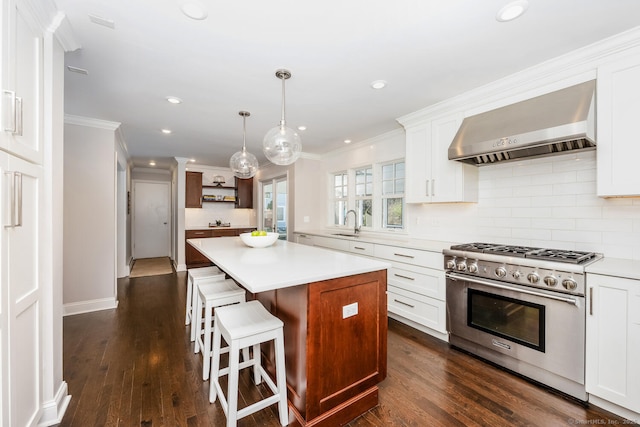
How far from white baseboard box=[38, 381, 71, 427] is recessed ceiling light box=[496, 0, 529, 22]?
3593 mm

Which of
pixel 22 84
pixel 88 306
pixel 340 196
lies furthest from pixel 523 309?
pixel 88 306

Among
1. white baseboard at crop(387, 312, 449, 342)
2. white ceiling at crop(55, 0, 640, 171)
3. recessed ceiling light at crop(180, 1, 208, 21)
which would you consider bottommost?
white baseboard at crop(387, 312, 449, 342)

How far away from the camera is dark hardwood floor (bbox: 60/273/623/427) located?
171cm

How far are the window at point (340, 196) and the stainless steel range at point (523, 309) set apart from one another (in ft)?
8.91

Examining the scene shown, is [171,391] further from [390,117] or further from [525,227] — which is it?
[390,117]

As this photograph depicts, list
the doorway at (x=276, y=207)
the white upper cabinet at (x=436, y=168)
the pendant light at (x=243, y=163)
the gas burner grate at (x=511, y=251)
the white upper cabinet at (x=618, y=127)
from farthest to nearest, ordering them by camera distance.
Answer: the doorway at (x=276, y=207)
the pendant light at (x=243, y=163)
the white upper cabinet at (x=436, y=168)
the gas burner grate at (x=511, y=251)
the white upper cabinet at (x=618, y=127)

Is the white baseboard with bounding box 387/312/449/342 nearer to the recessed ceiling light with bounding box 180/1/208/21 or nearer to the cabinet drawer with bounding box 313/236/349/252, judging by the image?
the cabinet drawer with bounding box 313/236/349/252

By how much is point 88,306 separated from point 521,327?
4.80 m

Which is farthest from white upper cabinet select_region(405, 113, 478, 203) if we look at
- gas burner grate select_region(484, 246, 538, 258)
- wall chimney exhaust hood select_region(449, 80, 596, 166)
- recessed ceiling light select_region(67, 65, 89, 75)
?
recessed ceiling light select_region(67, 65, 89, 75)

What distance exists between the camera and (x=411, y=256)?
9.85 feet

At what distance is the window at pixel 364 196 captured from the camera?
458 cm

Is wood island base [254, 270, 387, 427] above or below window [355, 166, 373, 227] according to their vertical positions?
below

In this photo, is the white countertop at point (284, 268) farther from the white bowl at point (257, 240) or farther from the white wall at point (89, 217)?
the white wall at point (89, 217)

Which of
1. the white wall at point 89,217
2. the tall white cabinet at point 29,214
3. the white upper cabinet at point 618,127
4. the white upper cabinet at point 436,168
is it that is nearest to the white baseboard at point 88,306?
the white wall at point 89,217
